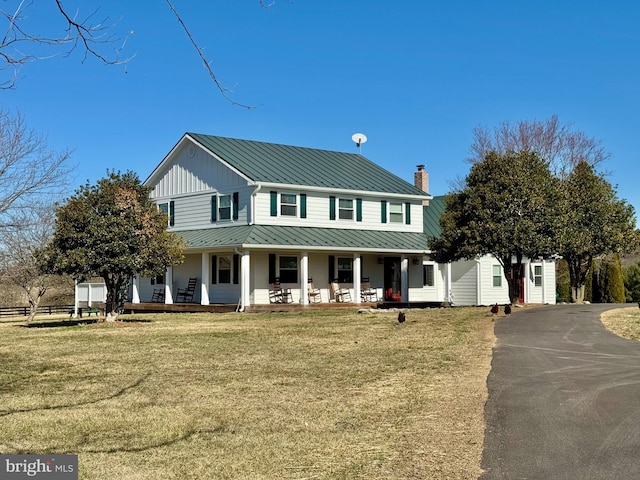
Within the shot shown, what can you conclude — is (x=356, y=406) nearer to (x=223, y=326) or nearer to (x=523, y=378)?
(x=523, y=378)

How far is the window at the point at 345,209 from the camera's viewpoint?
31125 millimetres

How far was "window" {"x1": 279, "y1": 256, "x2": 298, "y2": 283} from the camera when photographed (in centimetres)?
2931

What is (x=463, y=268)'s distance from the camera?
35375mm

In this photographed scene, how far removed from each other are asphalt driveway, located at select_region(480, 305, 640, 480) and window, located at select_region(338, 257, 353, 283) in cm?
1603

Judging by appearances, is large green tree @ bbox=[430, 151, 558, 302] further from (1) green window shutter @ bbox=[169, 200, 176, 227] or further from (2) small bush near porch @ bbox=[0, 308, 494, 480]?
(1) green window shutter @ bbox=[169, 200, 176, 227]

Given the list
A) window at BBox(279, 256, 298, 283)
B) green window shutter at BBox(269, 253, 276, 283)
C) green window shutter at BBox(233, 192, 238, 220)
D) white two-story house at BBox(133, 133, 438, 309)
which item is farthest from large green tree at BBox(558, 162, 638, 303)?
green window shutter at BBox(233, 192, 238, 220)

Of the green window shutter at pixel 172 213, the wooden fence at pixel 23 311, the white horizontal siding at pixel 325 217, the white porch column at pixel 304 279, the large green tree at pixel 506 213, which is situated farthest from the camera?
the wooden fence at pixel 23 311

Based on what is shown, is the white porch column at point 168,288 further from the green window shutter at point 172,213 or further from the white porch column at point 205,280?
the green window shutter at point 172,213

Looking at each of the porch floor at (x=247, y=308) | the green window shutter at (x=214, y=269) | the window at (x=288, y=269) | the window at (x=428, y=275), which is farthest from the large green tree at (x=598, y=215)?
the green window shutter at (x=214, y=269)

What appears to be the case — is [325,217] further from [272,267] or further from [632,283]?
[632,283]

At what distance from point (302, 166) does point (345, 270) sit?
502cm

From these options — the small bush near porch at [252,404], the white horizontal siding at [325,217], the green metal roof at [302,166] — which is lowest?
the small bush near porch at [252,404]

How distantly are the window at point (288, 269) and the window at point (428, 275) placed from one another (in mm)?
7349

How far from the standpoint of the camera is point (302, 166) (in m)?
31.9
